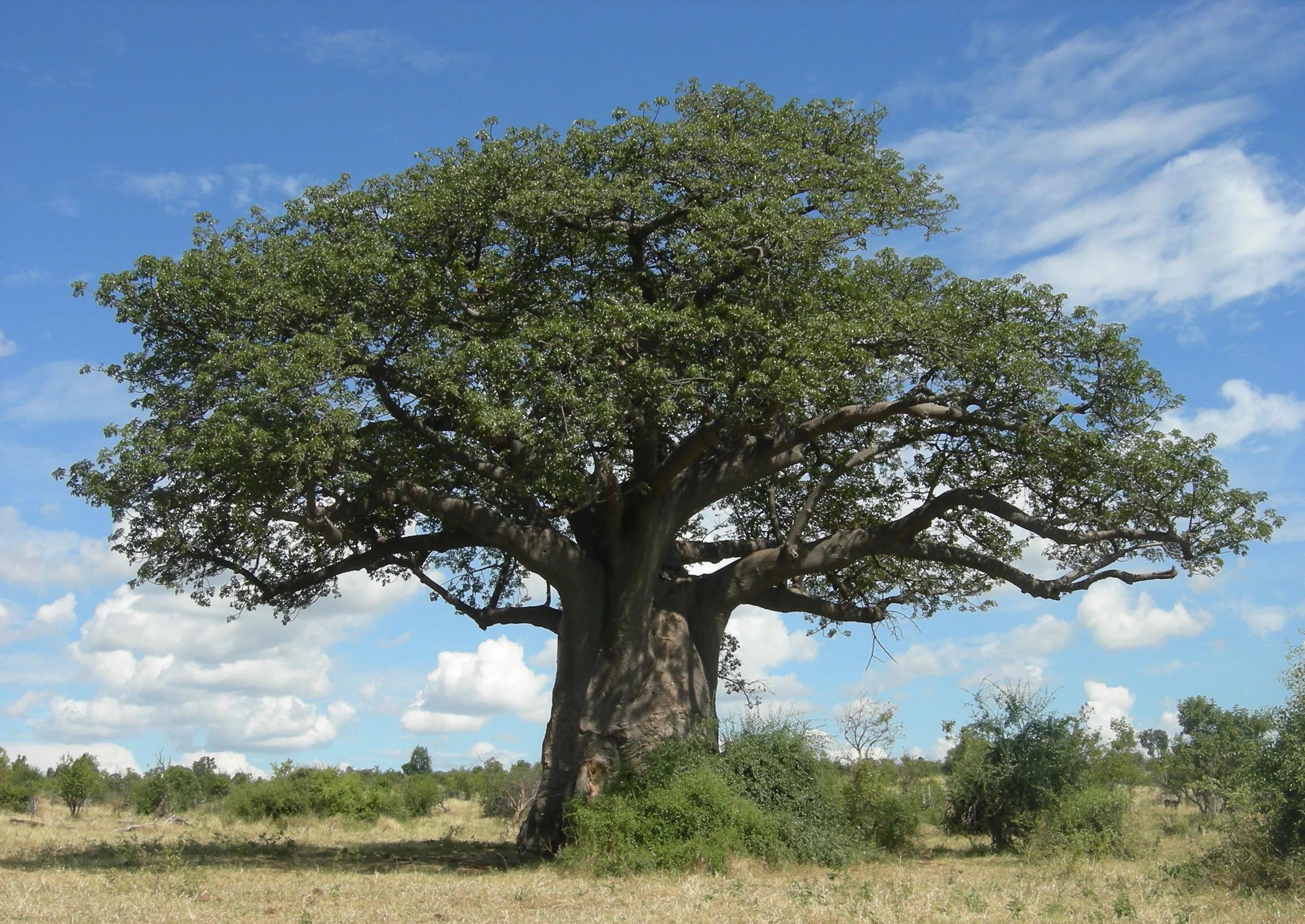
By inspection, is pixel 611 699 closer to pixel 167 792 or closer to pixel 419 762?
pixel 167 792

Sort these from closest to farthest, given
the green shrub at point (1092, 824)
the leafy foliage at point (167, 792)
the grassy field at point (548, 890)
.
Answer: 1. the grassy field at point (548, 890)
2. the green shrub at point (1092, 824)
3. the leafy foliage at point (167, 792)

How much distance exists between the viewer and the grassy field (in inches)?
328

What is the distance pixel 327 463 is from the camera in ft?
38.2

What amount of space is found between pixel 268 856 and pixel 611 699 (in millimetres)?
4931

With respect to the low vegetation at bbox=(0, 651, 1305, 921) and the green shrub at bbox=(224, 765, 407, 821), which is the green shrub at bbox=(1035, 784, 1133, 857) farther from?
the green shrub at bbox=(224, 765, 407, 821)

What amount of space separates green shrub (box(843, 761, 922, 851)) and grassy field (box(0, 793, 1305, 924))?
52cm

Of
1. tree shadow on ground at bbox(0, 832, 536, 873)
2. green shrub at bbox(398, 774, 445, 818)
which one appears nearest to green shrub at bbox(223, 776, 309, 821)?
green shrub at bbox(398, 774, 445, 818)

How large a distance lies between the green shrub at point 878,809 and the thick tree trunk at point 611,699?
8.34ft

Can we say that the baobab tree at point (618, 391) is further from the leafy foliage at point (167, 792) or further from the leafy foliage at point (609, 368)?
the leafy foliage at point (167, 792)

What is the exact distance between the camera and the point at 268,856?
14.1m

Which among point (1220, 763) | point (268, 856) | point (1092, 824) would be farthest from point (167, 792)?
point (1220, 763)

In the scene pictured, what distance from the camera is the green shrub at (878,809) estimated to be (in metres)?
14.9

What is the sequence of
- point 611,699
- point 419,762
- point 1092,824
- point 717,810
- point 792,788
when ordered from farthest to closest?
point 419,762 < point 1092,824 < point 611,699 < point 792,788 < point 717,810

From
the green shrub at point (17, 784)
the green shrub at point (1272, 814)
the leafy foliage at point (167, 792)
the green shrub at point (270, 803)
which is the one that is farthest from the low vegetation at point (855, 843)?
the green shrub at point (17, 784)
